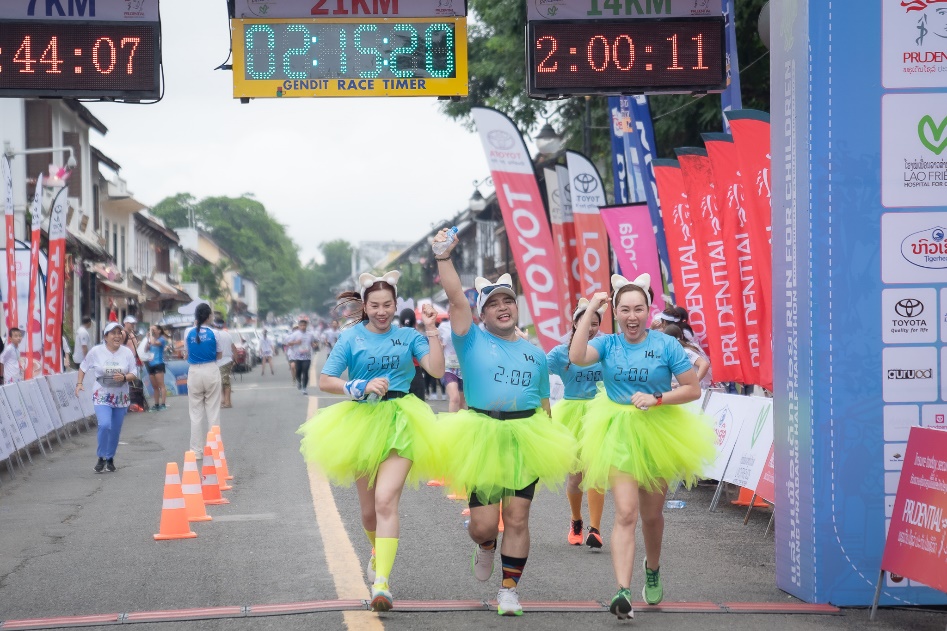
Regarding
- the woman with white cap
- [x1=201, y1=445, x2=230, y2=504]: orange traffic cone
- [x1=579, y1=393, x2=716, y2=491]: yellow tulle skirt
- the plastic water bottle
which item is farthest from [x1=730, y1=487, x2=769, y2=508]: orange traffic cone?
the woman with white cap

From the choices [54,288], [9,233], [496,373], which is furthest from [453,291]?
[54,288]

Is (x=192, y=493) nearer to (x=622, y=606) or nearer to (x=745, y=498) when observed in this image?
(x=745, y=498)

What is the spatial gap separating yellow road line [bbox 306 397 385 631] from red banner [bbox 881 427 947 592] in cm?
302

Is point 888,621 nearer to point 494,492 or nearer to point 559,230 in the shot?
point 494,492

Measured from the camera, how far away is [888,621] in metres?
7.05

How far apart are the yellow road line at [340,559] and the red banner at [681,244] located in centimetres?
460

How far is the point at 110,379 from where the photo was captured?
48.5 ft

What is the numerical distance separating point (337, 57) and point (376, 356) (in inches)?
133

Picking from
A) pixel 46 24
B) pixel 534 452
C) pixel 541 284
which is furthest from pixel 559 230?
pixel 534 452

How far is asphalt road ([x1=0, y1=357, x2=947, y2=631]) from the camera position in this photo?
7.02m

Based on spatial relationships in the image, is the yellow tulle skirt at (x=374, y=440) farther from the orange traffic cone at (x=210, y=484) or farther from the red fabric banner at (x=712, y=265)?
the red fabric banner at (x=712, y=265)

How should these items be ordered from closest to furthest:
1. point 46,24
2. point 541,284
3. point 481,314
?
point 481,314 → point 46,24 → point 541,284

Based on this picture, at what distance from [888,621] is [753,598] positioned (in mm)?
909

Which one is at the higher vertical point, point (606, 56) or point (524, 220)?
point (606, 56)
